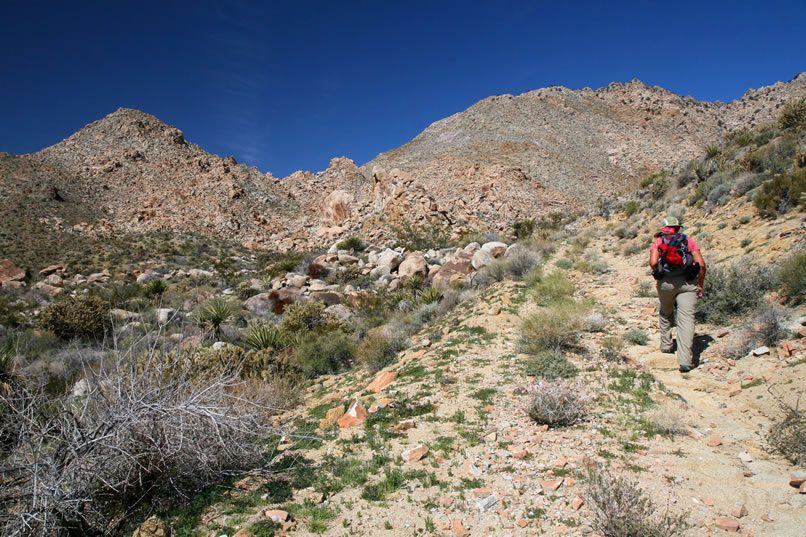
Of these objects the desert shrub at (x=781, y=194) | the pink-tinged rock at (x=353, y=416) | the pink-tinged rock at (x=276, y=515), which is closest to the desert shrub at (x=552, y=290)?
the desert shrub at (x=781, y=194)

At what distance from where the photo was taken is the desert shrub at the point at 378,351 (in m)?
8.01

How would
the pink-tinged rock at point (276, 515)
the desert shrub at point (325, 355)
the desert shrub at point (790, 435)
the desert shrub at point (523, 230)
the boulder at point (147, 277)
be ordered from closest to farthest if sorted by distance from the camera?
the pink-tinged rock at point (276, 515)
the desert shrub at point (790, 435)
the desert shrub at point (325, 355)
the boulder at point (147, 277)
the desert shrub at point (523, 230)

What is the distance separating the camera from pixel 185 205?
39.5 m

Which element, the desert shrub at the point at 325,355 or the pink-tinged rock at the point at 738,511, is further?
the desert shrub at the point at 325,355

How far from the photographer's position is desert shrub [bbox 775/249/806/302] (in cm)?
550

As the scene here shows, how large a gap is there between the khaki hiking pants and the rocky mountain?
57.3ft

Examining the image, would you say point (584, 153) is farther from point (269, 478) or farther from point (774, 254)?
point (269, 478)

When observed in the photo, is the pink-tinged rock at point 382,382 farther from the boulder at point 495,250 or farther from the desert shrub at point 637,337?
the boulder at point 495,250

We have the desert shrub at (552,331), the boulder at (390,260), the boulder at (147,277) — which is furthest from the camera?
the boulder at (147,277)

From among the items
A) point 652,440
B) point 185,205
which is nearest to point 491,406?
point 652,440

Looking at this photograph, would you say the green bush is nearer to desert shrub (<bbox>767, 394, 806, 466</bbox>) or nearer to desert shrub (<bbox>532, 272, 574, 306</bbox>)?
desert shrub (<bbox>532, 272, 574, 306</bbox>)

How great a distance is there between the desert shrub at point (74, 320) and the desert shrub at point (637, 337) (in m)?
13.8

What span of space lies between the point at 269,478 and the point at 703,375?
5017 millimetres

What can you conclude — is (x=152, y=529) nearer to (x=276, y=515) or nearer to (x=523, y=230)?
(x=276, y=515)
